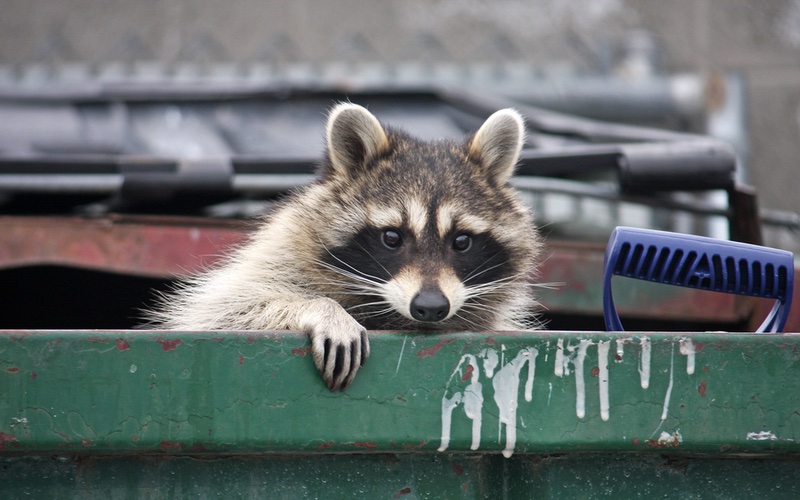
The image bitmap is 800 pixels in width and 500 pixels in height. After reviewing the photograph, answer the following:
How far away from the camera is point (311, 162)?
280 centimetres

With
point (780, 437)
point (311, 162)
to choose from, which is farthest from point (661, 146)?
point (780, 437)

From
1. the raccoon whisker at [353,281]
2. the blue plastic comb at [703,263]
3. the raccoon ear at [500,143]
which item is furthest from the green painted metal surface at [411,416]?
the raccoon ear at [500,143]

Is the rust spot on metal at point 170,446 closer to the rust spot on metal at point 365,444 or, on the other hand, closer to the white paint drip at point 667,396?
the rust spot on metal at point 365,444

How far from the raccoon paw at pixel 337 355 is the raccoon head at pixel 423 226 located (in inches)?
18.9

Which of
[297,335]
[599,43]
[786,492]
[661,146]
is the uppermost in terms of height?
[599,43]

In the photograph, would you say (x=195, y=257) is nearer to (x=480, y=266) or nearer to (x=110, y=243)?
(x=110, y=243)

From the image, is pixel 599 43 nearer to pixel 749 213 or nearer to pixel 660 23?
pixel 660 23

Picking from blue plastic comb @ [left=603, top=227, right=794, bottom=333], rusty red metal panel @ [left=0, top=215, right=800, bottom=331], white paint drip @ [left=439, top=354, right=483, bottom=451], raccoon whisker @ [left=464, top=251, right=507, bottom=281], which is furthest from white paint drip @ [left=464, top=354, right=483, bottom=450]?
rusty red metal panel @ [left=0, top=215, right=800, bottom=331]

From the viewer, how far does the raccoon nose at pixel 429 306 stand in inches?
81.1

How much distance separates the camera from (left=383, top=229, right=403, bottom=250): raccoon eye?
89.6 inches

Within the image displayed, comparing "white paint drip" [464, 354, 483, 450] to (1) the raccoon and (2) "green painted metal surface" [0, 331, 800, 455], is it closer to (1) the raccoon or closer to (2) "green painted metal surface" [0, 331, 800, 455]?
(2) "green painted metal surface" [0, 331, 800, 455]

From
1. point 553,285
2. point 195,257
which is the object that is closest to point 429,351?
point 553,285

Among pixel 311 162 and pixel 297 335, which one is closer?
pixel 297 335

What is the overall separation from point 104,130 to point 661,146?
1961 millimetres
